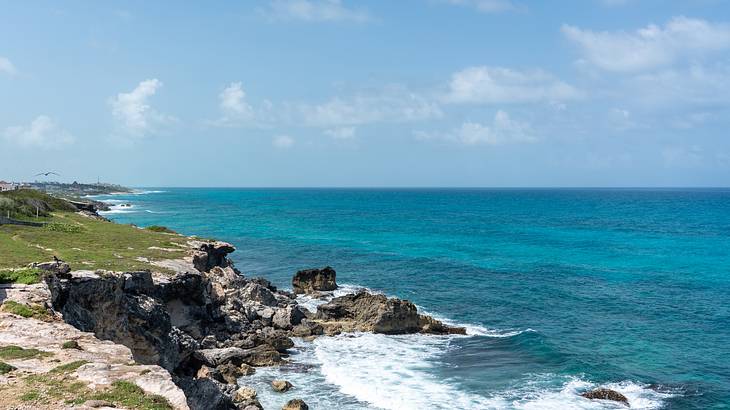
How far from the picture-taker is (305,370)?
107ft

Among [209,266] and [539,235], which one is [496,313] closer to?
[209,266]

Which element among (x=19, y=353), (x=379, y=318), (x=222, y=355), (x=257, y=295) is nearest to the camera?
(x=19, y=353)

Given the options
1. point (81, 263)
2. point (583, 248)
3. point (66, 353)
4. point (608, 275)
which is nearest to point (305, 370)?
point (81, 263)

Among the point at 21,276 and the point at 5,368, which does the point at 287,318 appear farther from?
the point at 5,368

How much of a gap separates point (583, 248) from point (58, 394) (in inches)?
3377

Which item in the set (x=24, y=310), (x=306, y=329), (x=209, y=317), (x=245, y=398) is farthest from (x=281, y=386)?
(x=24, y=310)

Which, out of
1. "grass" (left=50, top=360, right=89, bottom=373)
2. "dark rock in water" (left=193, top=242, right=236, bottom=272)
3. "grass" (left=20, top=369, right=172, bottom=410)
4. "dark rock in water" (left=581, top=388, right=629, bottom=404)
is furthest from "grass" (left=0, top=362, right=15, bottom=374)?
"dark rock in water" (left=581, top=388, right=629, bottom=404)

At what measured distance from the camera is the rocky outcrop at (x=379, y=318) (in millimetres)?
41469

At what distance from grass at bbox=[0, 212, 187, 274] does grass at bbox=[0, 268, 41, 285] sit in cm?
16

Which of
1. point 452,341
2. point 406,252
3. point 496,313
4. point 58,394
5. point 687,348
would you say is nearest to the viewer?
point 58,394

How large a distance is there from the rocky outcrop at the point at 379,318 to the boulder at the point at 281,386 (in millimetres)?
11555

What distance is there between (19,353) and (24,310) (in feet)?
12.6

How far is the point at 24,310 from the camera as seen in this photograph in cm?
1825

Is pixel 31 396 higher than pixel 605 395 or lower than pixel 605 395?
higher
